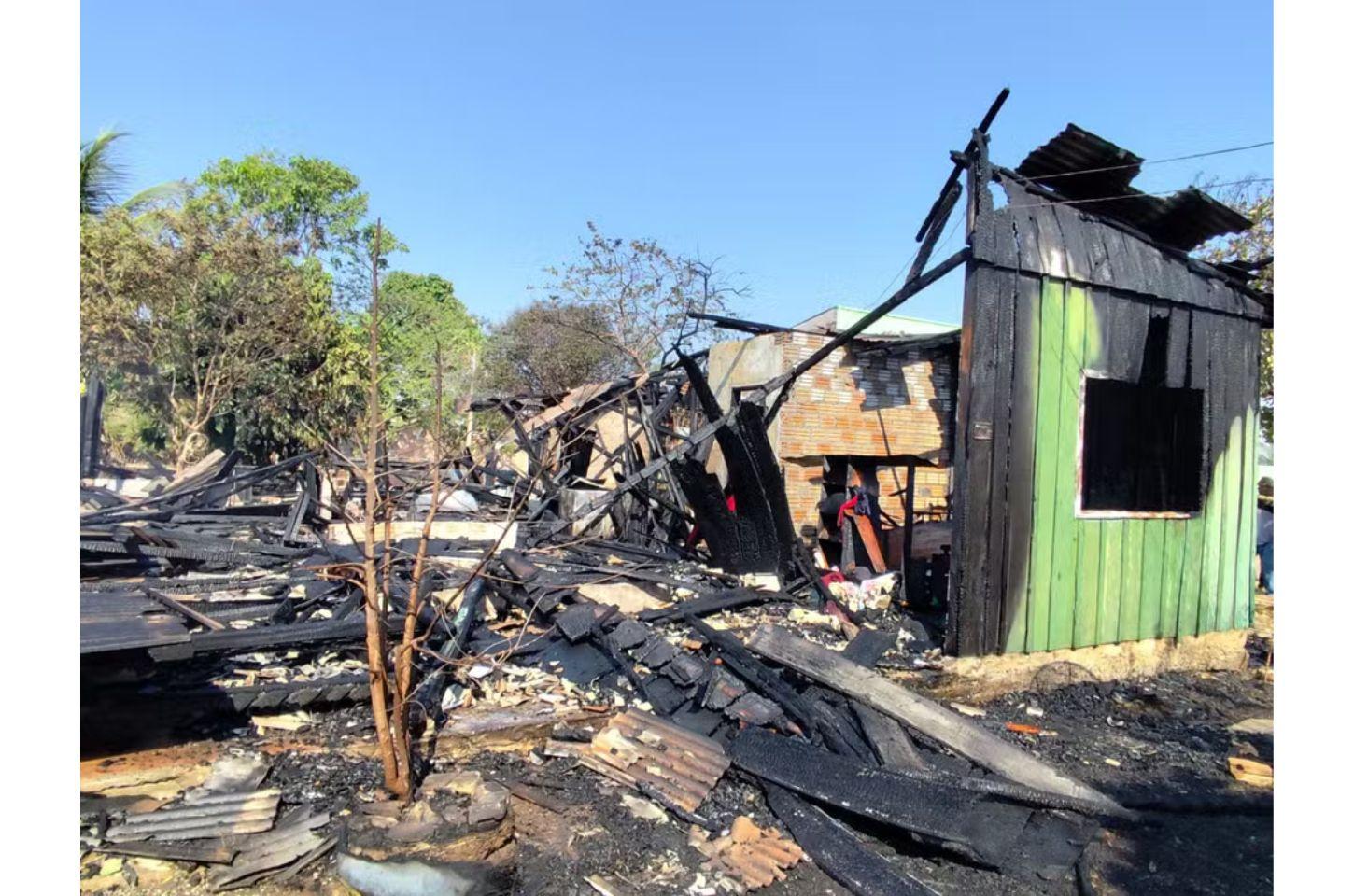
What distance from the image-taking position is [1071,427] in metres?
6.11

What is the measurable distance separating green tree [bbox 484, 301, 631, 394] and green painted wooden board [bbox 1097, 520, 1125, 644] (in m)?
19.5

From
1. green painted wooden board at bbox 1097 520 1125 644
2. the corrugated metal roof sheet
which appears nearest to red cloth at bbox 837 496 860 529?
green painted wooden board at bbox 1097 520 1125 644

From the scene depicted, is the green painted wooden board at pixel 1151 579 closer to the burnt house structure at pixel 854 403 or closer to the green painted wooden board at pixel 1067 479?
the green painted wooden board at pixel 1067 479

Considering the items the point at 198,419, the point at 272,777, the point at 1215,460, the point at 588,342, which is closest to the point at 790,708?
the point at 272,777

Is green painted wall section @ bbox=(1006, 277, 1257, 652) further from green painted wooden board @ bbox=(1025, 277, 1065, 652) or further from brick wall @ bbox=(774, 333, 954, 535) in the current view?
brick wall @ bbox=(774, 333, 954, 535)

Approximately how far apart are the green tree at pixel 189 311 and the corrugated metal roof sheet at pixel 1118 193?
623 inches

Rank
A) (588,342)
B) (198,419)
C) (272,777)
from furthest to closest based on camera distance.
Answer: (588,342)
(198,419)
(272,777)

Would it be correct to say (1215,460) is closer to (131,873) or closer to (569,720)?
(569,720)

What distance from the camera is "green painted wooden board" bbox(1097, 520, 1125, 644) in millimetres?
6328

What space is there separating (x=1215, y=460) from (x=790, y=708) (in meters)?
5.09

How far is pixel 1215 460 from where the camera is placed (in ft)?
22.8

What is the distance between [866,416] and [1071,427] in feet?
19.8

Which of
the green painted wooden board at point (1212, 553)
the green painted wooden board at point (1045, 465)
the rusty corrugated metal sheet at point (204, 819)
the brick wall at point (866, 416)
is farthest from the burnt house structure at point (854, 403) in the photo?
the rusty corrugated metal sheet at point (204, 819)

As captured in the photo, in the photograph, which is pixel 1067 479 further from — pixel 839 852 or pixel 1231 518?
pixel 839 852
